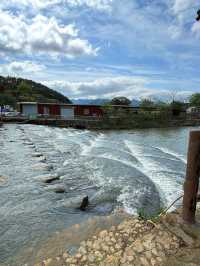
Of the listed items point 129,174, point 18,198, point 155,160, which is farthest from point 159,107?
point 18,198

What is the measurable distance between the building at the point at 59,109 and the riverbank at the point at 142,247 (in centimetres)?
4900

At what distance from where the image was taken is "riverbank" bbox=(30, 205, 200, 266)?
3.86 meters

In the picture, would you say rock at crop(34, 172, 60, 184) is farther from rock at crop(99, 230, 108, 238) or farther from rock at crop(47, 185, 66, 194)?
rock at crop(99, 230, 108, 238)

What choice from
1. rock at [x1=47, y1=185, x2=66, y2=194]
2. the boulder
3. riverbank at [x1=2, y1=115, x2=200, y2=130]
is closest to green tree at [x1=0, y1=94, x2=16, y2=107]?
riverbank at [x1=2, y1=115, x2=200, y2=130]

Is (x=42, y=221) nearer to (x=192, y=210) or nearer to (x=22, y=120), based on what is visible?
(x=192, y=210)

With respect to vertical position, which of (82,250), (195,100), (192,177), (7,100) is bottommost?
A: (82,250)

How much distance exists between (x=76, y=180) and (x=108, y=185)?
135 cm

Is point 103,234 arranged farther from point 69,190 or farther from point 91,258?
point 69,190

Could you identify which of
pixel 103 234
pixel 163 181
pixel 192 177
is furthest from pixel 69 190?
pixel 192 177

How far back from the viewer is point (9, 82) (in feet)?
371

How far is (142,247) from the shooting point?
13.5ft

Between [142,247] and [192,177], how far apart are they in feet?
4.53

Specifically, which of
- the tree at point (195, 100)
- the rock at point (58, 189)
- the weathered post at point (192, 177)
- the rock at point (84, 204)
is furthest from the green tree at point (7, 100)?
the weathered post at point (192, 177)

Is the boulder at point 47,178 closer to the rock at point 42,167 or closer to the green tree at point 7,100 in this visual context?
the rock at point 42,167
